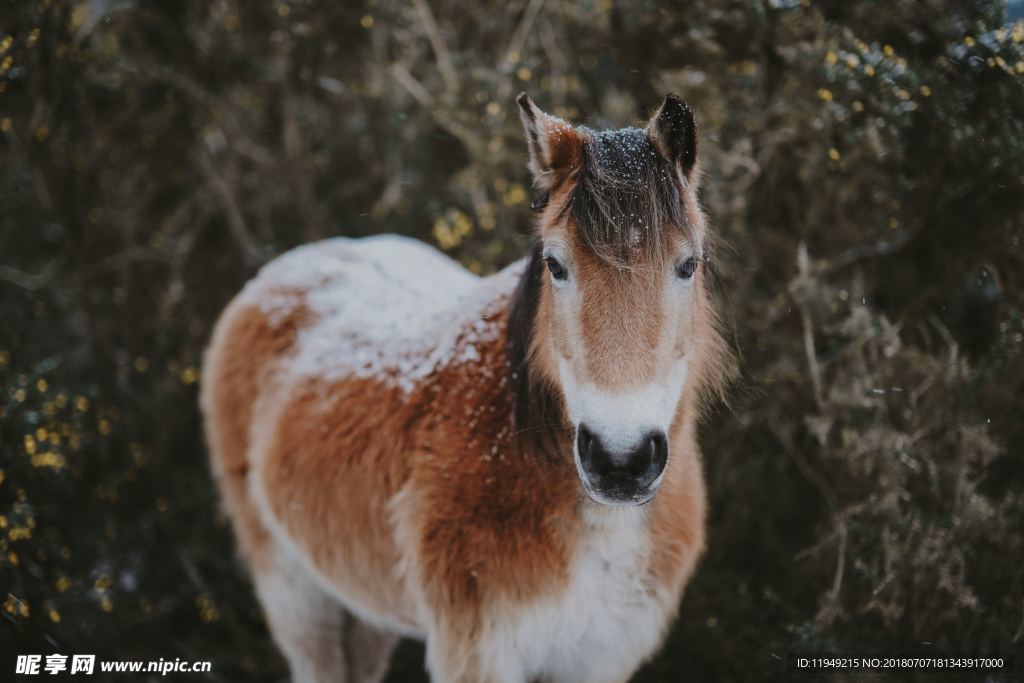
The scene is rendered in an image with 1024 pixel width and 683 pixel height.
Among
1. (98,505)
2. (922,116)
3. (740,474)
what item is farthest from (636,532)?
(98,505)

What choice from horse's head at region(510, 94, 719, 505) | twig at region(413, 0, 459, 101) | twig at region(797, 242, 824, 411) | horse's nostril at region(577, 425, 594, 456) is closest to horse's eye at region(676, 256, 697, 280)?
horse's head at region(510, 94, 719, 505)

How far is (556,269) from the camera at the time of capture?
1864 mm

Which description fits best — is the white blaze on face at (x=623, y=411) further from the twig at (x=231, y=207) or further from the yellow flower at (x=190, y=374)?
the twig at (x=231, y=207)

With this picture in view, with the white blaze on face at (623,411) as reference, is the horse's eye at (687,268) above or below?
above

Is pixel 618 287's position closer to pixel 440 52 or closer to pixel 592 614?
pixel 592 614

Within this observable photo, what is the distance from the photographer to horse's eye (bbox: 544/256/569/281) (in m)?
1.84

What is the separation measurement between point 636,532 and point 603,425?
66 cm

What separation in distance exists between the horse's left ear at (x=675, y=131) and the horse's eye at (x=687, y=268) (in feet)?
0.87

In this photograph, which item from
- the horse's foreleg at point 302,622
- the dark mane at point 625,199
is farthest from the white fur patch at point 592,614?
the horse's foreleg at point 302,622

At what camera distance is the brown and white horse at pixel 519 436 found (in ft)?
5.73

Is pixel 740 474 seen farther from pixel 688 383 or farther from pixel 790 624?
pixel 688 383

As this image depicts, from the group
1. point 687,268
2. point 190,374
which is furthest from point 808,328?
point 190,374

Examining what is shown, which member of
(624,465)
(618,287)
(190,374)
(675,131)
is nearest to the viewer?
(624,465)

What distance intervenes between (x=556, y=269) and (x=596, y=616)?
3.39ft
